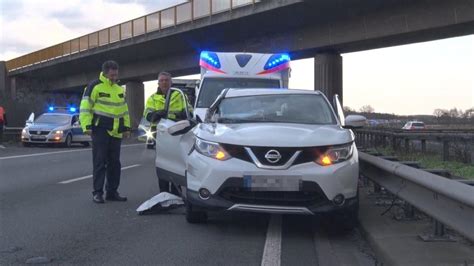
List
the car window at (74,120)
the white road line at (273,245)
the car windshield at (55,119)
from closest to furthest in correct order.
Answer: the white road line at (273,245) < the car windshield at (55,119) < the car window at (74,120)

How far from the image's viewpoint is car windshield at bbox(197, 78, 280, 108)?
41.2 feet

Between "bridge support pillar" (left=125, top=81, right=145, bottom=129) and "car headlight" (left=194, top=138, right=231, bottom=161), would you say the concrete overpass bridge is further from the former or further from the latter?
"car headlight" (left=194, top=138, right=231, bottom=161)

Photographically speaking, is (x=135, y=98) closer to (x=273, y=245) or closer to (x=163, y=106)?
(x=163, y=106)

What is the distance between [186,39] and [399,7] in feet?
45.8

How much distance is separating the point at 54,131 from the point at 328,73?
546 inches

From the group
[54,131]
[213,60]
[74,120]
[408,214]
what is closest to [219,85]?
[213,60]

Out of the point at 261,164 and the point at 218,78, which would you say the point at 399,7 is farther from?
the point at 261,164

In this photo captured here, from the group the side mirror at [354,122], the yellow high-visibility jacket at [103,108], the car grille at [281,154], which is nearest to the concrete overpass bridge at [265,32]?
the side mirror at [354,122]

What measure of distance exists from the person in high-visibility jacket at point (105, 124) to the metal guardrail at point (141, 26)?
732 inches

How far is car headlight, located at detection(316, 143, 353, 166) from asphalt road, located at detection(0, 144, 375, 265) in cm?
90

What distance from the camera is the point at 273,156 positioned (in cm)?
584

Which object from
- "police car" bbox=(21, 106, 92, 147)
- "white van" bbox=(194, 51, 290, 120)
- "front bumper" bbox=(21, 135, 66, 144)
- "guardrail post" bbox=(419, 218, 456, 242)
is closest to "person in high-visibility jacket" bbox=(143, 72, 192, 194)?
"white van" bbox=(194, 51, 290, 120)

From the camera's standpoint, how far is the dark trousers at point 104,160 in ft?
27.0

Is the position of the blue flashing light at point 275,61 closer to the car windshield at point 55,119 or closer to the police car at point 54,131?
the police car at point 54,131
